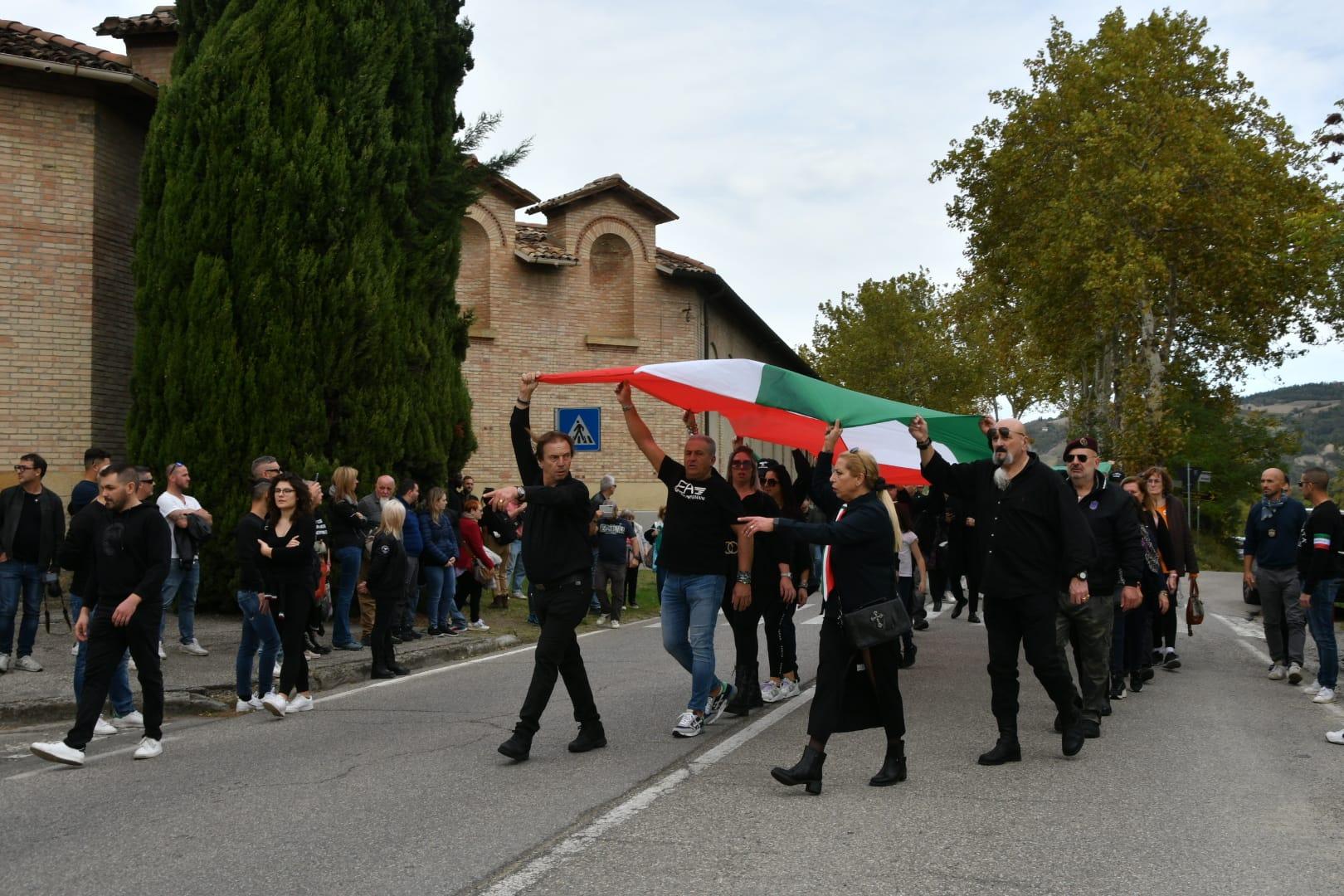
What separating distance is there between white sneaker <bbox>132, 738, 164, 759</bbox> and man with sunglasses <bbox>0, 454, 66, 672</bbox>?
11.7 ft

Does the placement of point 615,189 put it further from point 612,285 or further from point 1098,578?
point 1098,578

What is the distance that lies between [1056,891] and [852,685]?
2102mm

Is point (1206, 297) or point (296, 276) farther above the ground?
point (1206, 297)

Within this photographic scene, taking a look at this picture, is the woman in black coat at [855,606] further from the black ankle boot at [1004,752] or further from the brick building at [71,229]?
the brick building at [71,229]

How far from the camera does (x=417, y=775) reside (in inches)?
280

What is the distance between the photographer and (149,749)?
25.7 feet

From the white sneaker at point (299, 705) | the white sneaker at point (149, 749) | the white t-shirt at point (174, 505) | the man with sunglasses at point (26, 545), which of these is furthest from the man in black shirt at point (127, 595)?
the white t-shirt at point (174, 505)

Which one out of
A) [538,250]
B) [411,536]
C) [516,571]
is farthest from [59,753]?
[538,250]

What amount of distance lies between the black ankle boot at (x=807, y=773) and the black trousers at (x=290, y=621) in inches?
167

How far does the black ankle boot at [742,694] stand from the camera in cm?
923

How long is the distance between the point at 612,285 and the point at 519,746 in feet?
80.1

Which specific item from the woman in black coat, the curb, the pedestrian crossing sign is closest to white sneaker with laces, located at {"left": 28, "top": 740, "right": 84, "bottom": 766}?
the curb

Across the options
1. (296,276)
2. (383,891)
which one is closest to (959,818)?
(383,891)

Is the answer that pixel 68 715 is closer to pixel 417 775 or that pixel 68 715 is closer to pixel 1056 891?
pixel 417 775
